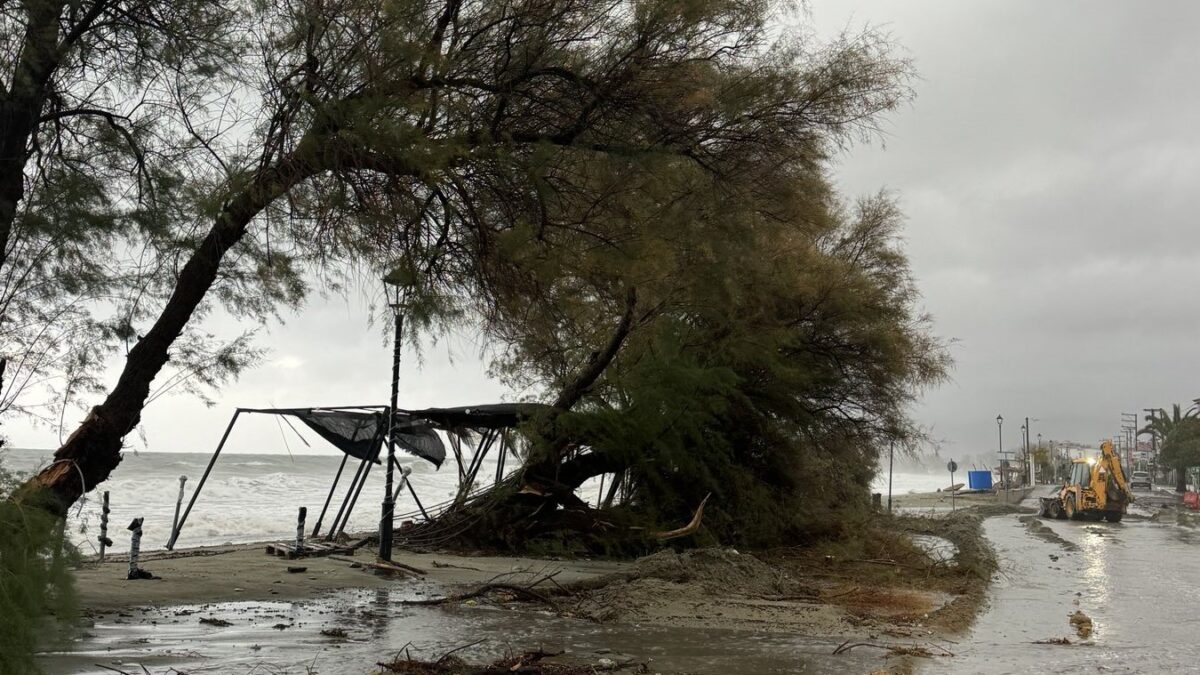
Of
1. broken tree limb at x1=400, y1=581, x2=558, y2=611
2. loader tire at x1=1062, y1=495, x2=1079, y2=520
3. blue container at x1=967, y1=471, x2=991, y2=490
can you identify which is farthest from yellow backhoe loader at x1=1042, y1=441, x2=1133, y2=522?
blue container at x1=967, y1=471, x2=991, y2=490

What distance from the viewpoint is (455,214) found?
29.7ft

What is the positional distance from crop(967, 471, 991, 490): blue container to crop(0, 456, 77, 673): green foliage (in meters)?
84.3

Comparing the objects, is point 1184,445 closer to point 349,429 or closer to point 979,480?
point 979,480

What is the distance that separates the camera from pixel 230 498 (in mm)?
43062

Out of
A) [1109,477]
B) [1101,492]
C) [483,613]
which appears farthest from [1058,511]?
[483,613]

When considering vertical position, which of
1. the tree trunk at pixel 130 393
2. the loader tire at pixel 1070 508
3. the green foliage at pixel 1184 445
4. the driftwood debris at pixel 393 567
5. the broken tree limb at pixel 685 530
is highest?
the green foliage at pixel 1184 445

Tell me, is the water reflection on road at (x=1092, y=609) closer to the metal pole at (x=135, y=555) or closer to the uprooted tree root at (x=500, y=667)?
the uprooted tree root at (x=500, y=667)

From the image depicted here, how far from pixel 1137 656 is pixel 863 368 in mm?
12505

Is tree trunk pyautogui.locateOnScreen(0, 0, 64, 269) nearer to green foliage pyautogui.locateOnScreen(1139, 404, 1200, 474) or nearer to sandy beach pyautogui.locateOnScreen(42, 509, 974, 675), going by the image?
A: sandy beach pyautogui.locateOnScreen(42, 509, 974, 675)

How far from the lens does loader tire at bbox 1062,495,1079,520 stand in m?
40.2

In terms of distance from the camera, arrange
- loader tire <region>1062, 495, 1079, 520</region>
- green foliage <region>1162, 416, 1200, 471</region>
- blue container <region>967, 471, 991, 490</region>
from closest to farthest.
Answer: loader tire <region>1062, 495, 1079, 520</region>
green foliage <region>1162, 416, 1200, 471</region>
blue container <region>967, 471, 991, 490</region>

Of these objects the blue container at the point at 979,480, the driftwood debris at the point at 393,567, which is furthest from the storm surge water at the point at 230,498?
the blue container at the point at 979,480

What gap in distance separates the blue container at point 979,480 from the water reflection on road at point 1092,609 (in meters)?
56.9

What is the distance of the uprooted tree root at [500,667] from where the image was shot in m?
7.88
